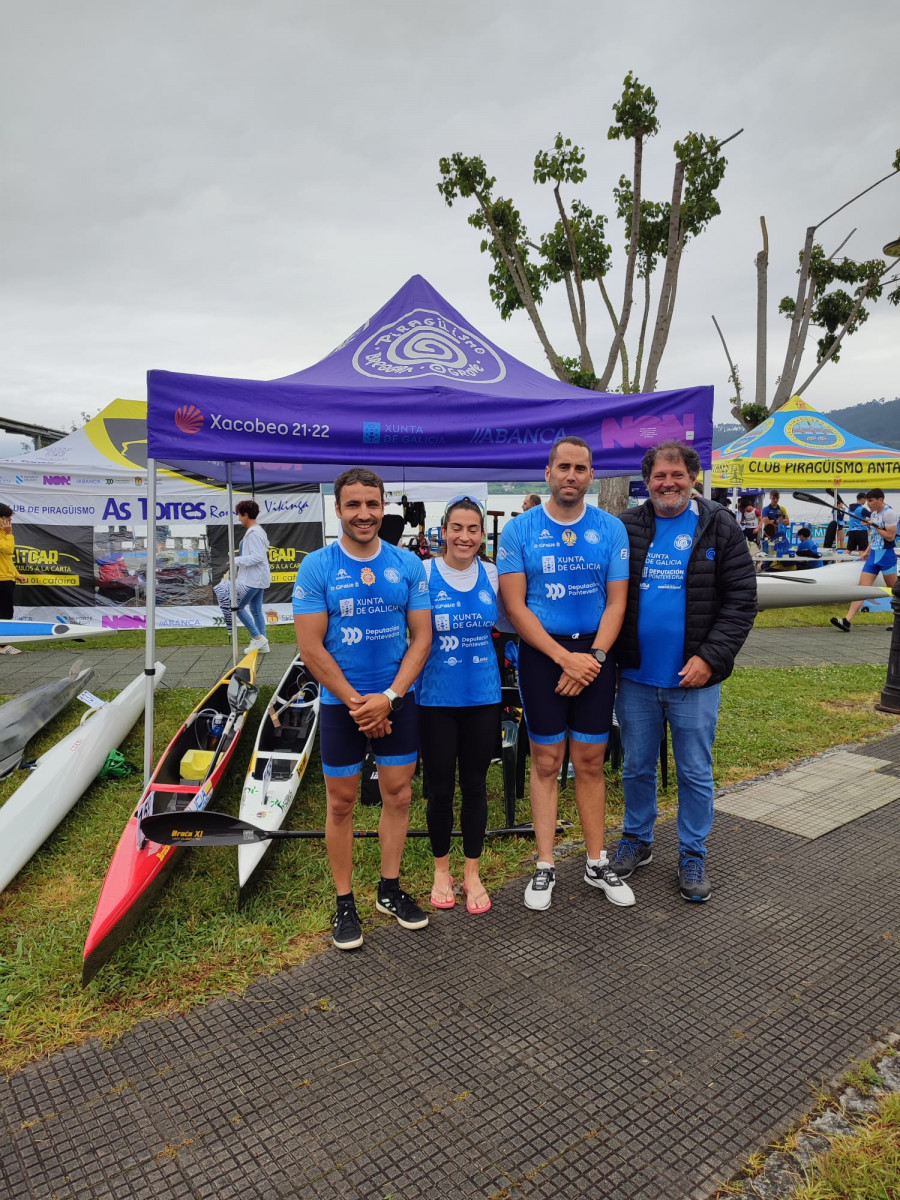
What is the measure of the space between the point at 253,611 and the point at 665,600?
7.17 m

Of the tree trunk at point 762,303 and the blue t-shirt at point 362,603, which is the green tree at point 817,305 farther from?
the blue t-shirt at point 362,603

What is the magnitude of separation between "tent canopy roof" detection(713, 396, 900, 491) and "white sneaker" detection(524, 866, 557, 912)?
11439 millimetres

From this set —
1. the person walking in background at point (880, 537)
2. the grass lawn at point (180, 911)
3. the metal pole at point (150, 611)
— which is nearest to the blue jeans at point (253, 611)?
the grass lawn at point (180, 911)

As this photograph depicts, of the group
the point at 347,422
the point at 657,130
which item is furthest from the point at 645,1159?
the point at 657,130

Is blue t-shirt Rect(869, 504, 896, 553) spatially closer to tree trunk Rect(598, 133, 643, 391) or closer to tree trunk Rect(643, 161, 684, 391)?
tree trunk Rect(643, 161, 684, 391)

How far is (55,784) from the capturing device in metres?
4.23

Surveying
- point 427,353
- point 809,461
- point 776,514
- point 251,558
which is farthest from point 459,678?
point 776,514

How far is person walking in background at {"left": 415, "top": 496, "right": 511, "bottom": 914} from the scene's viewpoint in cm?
300

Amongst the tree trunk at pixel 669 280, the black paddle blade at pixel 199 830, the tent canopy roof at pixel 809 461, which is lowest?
the black paddle blade at pixel 199 830

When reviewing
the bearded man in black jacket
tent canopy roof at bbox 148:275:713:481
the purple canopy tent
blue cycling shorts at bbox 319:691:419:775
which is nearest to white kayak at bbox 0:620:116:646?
the purple canopy tent

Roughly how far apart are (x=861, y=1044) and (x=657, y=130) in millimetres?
14629

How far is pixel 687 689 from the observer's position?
10.4 ft

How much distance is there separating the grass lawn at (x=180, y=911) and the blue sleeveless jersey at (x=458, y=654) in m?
1.10

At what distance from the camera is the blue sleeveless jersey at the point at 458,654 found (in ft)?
9.82
